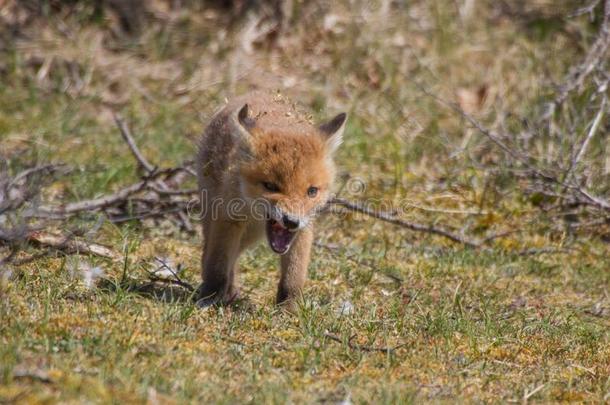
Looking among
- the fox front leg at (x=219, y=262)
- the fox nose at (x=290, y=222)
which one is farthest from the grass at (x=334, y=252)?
the fox nose at (x=290, y=222)

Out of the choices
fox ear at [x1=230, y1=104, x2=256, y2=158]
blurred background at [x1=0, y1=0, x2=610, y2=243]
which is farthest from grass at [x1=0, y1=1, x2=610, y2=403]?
fox ear at [x1=230, y1=104, x2=256, y2=158]

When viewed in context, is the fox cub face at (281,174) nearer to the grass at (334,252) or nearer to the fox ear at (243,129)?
the fox ear at (243,129)

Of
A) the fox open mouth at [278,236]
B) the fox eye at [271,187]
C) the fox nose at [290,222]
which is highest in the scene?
the fox eye at [271,187]

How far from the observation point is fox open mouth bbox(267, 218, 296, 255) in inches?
223

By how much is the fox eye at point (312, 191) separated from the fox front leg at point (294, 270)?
0.23 metres

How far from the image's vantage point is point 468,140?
919 centimetres

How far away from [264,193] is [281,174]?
0.51 ft

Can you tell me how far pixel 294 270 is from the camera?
5.77 metres

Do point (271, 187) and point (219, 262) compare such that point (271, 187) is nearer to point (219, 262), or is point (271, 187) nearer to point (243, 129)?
point (243, 129)

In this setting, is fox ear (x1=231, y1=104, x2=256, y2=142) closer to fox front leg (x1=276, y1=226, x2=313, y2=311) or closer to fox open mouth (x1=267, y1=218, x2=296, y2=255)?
fox open mouth (x1=267, y1=218, x2=296, y2=255)

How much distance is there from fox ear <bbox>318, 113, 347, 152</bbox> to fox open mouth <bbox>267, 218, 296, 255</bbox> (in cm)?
66

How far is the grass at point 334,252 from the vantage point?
4305 mm

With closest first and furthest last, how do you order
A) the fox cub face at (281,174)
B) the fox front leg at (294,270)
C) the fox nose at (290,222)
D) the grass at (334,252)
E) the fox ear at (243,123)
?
1. the grass at (334,252)
2. the fox nose at (290,222)
3. the fox cub face at (281,174)
4. the fox ear at (243,123)
5. the fox front leg at (294,270)

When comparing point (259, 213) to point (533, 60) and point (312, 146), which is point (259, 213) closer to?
point (312, 146)
